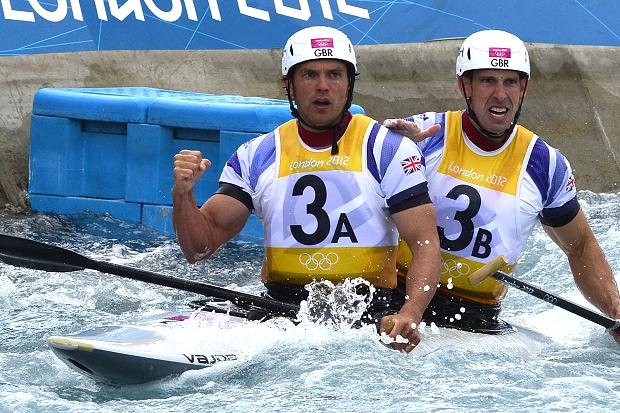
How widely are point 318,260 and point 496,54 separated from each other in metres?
1.26

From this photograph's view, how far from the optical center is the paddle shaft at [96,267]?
5141mm

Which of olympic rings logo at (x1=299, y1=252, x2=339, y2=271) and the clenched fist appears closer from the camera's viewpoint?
the clenched fist

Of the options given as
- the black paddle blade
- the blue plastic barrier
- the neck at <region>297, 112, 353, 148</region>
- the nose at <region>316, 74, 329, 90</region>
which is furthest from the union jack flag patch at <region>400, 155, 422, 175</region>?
the blue plastic barrier

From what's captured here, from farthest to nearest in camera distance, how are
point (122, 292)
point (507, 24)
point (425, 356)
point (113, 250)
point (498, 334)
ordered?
point (507, 24)
point (113, 250)
point (122, 292)
point (498, 334)
point (425, 356)

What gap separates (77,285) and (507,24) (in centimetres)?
419

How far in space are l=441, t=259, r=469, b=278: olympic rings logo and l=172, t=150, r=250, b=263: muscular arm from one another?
0.96 m

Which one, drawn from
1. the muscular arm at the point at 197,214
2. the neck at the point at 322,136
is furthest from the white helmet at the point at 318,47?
the muscular arm at the point at 197,214

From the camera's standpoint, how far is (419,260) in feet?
16.9

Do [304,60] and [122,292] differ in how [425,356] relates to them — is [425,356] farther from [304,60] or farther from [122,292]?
[122,292]

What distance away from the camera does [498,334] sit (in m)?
5.63

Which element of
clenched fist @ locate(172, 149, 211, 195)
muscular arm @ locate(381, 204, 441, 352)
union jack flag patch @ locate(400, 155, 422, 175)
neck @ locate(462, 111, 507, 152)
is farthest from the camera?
neck @ locate(462, 111, 507, 152)

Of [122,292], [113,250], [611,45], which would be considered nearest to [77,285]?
[122,292]

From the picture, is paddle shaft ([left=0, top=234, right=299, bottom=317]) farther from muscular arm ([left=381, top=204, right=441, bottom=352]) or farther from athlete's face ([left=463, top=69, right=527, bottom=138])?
athlete's face ([left=463, top=69, right=527, bottom=138])

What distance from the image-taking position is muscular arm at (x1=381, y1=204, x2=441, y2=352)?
5.07 metres
